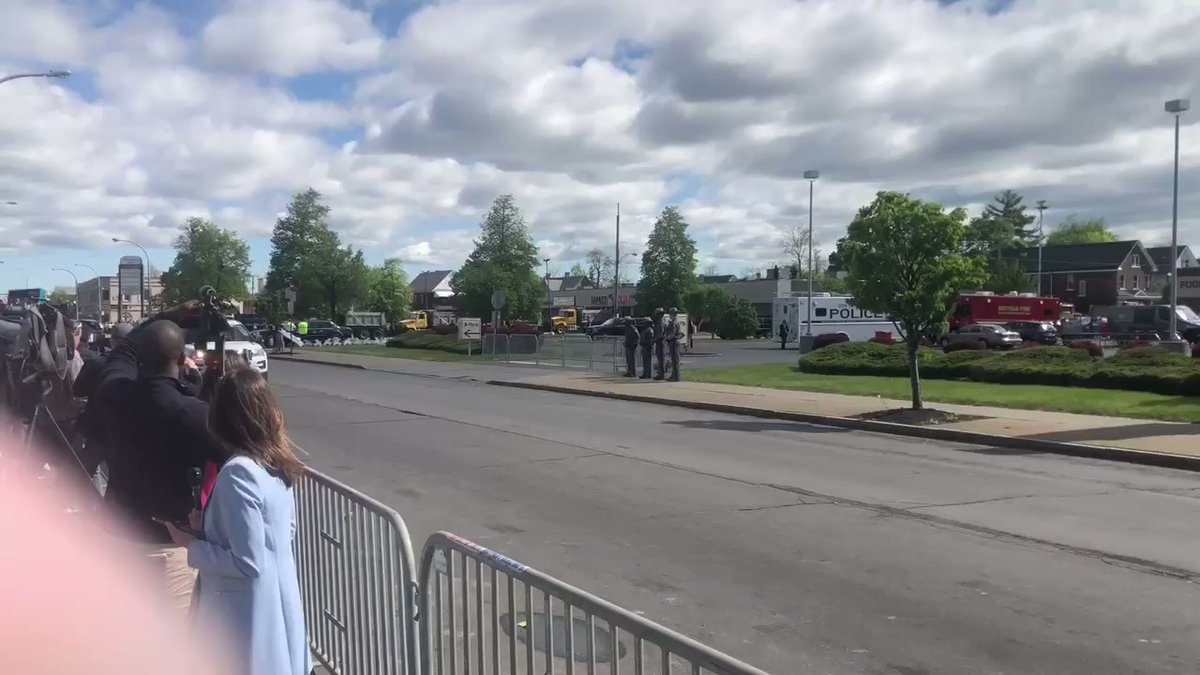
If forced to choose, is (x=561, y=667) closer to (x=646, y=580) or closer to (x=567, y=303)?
A: (x=646, y=580)

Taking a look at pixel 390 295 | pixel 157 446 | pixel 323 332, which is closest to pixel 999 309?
pixel 323 332

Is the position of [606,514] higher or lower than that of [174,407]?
lower

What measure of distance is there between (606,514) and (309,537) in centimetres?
→ 441

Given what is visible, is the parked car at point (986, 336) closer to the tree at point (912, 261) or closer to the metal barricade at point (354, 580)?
the tree at point (912, 261)

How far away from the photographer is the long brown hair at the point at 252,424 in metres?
3.44

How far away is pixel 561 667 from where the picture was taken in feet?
15.8

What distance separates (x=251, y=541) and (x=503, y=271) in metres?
73.9

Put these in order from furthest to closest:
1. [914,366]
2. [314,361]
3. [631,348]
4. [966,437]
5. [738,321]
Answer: [738,321]
[314,361]
[631,348]
[914,366]
[966,437]

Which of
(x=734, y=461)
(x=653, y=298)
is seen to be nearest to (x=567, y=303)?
(x=653, y=298)

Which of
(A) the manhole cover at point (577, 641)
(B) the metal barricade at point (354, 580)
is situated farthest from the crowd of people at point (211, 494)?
(A) the manhole cover at point (577, 641)

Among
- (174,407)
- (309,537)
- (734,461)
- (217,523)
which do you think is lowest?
(734,461)

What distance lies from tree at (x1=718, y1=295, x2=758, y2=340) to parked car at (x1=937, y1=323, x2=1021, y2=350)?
20623 mm

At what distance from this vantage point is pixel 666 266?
77.8 metres

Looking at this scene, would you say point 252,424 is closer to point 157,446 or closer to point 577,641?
point 157,446
